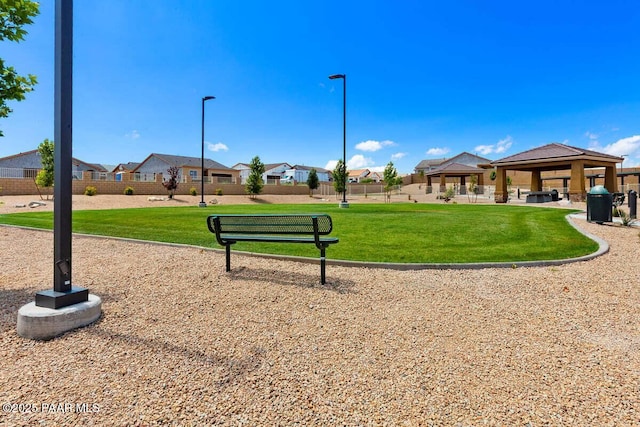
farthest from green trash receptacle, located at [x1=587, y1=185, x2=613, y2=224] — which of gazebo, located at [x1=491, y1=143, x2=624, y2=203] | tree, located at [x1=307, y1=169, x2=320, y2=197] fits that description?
tree, located at [x1=307, y1=169, x2=320, y2=197]

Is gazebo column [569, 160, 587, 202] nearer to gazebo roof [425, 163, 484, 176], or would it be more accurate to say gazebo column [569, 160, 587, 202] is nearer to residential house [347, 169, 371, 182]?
gazebo roof [425, 163, 484, 176]

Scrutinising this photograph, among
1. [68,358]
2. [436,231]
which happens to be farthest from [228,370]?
[436,231]

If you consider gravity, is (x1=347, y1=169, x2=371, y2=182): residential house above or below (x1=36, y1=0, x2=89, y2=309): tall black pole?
above

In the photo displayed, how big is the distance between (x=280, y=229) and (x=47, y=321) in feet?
9.91

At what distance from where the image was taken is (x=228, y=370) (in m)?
2.74

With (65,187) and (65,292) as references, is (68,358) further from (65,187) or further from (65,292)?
(65,187)

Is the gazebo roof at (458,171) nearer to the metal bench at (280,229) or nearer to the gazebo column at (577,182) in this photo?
the gazebo column at (577,182)

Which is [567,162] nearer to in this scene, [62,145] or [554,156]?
[554,156]

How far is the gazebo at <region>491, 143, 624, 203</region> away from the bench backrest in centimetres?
2950

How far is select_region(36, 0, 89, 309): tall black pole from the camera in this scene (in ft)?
11.2

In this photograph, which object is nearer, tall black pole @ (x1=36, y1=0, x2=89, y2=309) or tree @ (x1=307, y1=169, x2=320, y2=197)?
tall black pole @ (x1=36, y1=0, x2=89, y2=309)

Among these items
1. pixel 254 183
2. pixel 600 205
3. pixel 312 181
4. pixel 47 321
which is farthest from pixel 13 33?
pixel 312 181

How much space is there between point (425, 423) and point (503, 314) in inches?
88.3

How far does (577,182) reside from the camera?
27656 mm
